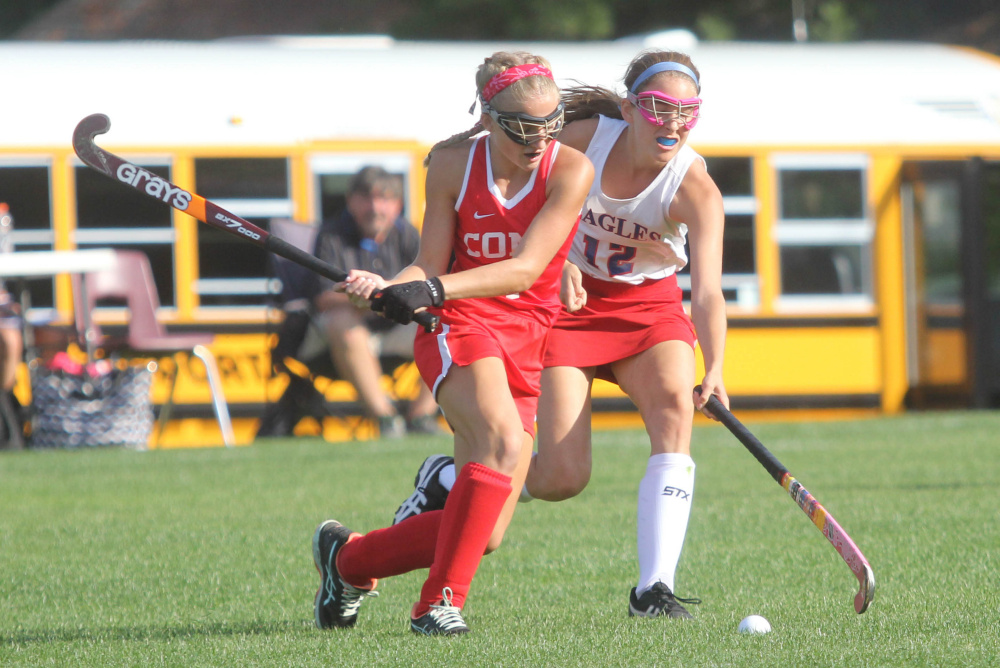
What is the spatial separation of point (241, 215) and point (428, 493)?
7956mm

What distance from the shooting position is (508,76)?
14.4 feet

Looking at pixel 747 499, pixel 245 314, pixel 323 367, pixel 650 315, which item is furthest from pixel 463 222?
pixel 245 314

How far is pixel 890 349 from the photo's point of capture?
1355cm

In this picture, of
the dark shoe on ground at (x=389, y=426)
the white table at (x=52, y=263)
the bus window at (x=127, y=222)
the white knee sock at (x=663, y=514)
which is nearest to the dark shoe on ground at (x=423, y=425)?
the dark shoe on ground at (x=389, y=426)

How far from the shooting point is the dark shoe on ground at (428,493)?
4.98 metres

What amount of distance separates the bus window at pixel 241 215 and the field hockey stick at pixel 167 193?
26.5 ft

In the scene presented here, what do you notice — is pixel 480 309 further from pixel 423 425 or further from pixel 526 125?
pixel 423 425

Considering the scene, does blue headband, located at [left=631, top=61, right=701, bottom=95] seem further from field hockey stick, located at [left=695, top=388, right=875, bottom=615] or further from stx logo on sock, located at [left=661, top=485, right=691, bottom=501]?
stx logo on sock, located at [left=661, top=485, right=691, bottom=501]

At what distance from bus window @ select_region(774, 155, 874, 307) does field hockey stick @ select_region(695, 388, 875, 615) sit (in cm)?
908

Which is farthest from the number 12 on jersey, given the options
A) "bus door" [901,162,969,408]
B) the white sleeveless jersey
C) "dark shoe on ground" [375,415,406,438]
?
"bus door" [901,162,969,408]

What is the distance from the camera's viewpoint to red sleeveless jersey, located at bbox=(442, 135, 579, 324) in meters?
4.50

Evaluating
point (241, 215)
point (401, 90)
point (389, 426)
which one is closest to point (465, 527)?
point (389, 426)

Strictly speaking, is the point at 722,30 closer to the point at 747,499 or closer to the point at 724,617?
the point at 747,499

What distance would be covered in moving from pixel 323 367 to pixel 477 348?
7178mm
